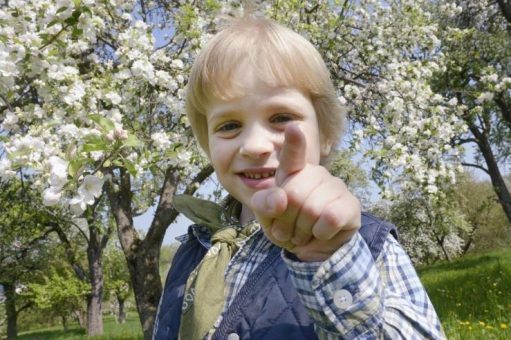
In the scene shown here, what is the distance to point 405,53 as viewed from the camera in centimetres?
619

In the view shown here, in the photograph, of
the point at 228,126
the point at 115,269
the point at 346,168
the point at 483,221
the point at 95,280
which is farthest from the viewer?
the point at 115,269

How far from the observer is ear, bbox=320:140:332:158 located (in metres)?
1.27

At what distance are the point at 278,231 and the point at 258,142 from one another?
40cm

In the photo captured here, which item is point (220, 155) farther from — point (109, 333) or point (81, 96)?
point (109, 333)

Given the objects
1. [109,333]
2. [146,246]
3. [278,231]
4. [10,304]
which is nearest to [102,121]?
[278,231]

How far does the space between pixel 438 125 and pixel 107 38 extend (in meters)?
3.41

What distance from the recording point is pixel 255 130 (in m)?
1.10

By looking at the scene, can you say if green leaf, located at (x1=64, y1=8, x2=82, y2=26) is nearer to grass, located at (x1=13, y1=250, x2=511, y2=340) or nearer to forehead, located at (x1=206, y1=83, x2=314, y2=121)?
forehead, located at (x1=206, y1=83, x2=314, y2=121)

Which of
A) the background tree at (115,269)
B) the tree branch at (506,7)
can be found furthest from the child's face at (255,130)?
the background tree at (115,269)

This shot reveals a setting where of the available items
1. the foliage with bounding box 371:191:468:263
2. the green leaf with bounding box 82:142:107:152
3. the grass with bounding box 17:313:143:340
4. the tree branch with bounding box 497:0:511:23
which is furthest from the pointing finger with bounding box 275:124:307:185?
the foliage with bounding box 371:191:468:263

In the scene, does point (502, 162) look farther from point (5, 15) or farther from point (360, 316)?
point (360, 316)

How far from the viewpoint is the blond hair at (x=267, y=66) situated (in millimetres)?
1147

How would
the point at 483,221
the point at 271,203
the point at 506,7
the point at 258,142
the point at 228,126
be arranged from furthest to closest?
the point at 483,221
the point at 506,7
the point at 228,126
the point at 258,142
the point at 271,203

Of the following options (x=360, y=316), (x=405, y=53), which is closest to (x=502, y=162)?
(x=405, y=53)
